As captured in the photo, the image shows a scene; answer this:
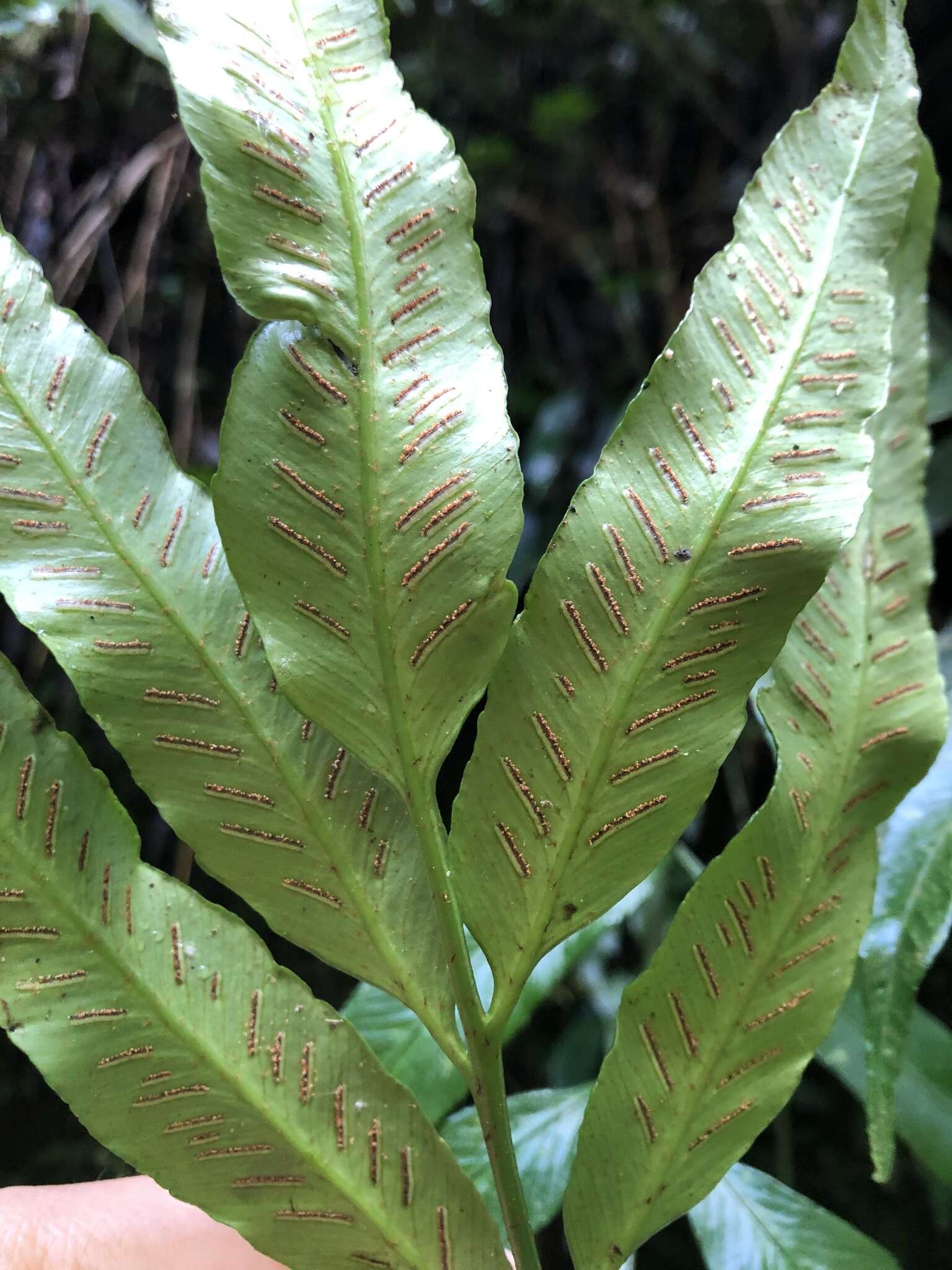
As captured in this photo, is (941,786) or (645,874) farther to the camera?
(941,786)

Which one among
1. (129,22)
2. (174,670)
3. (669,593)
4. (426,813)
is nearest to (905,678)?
(669,593)

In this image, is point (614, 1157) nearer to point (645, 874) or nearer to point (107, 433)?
point (645, 874)

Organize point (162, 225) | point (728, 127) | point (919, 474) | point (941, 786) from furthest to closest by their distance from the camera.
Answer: point (728, 127), point (162, 225), point (941, 786), point (919, 474)

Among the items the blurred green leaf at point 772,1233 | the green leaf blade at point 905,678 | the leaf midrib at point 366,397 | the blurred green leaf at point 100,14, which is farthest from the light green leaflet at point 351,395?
the blurred green leaf at point 100,14

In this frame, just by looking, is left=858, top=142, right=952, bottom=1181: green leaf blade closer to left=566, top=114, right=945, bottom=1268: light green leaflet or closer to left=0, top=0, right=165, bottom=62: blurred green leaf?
left=566, top=114, right=945, bottom=1268: light green leaflet

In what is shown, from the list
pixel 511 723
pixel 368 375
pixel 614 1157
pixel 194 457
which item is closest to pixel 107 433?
pixel 368 375

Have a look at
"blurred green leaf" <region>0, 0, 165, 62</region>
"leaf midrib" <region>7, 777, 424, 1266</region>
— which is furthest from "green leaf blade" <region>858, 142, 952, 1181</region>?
"blurred green leaf" <region>0, 0, 165, 62</region>

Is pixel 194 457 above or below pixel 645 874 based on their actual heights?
below
